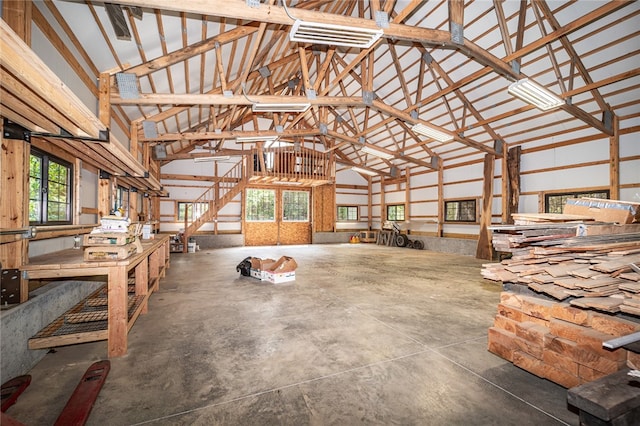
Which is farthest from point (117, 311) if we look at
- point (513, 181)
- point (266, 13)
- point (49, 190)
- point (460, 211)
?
point (460, 211)

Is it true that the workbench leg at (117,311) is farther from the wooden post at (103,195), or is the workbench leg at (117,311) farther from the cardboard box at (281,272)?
the wooden post at (103,195)

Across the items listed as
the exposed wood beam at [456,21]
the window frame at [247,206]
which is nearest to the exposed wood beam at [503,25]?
the exposed wood beam at [456,21]

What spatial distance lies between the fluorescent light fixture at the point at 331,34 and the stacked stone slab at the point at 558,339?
394cm

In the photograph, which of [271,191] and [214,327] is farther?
[271,191]

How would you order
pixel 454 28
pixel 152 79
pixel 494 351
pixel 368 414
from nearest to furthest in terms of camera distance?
pixel 368 414, pixel 494 351, pixel 454 28, pixel 152 79

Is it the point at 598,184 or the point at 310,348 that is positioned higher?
the point at 598,184

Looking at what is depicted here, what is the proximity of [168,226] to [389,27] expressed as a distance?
12938 mm

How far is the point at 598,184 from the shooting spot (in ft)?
25.8

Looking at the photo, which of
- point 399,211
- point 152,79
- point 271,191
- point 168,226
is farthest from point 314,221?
point 152,79

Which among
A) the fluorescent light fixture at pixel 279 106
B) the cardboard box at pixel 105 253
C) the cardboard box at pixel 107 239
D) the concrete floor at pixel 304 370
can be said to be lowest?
the concrete floor at pixel 304 370

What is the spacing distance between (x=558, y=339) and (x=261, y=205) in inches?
548

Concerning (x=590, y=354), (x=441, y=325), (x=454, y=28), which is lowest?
(x=441, y=325)

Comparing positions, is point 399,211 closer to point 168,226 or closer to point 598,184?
point 598,184

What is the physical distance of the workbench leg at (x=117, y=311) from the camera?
282 cm
